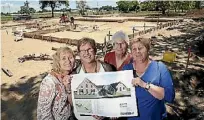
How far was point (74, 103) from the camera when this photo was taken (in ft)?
9.45

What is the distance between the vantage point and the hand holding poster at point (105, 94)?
2732 millimetres

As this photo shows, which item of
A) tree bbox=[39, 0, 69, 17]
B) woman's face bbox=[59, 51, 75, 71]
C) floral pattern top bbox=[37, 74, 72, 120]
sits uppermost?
tree bbox=[39, 0, 69, 17]

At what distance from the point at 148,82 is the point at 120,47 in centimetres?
116

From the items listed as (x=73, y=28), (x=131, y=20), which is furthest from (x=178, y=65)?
(x=131, y=20)

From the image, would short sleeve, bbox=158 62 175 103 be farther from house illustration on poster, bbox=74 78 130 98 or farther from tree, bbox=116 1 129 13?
tree, bbox=116 1 129 13

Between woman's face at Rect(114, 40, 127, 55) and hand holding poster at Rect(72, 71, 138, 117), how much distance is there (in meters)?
0.99

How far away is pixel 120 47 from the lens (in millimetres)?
3723

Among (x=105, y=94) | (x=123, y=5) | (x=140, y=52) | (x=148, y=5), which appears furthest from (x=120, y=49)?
(x=123, y=5)

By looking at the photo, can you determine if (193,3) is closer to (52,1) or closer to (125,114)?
(52,1)

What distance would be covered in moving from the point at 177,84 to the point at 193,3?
55.6 meters

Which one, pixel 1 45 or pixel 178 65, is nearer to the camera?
pixel 178 65

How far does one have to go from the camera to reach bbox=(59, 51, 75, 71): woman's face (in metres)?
2.92

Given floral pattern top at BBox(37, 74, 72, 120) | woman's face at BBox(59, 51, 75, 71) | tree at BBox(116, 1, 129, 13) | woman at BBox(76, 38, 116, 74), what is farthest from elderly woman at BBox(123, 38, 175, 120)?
tree at BBox(116, 1, 129, 13)

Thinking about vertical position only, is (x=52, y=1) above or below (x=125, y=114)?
above
